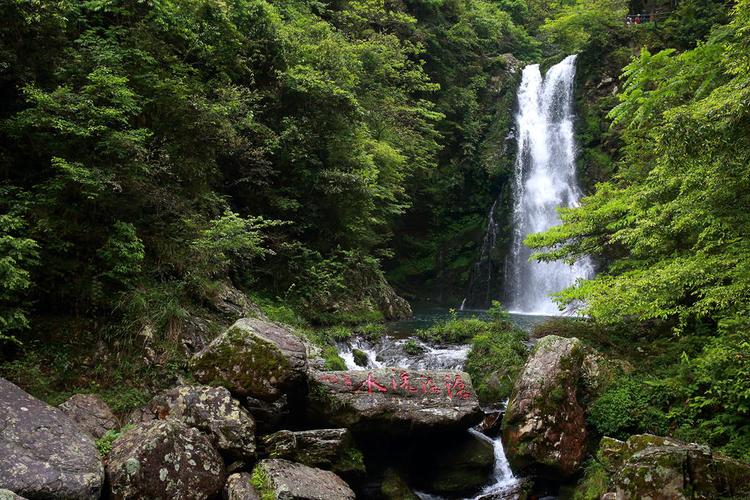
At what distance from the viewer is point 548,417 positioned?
6.38 metres

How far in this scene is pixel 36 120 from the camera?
18.8ft

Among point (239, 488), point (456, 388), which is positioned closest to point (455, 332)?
point (456, 388)

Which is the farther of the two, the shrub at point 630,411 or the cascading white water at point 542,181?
the cascading white water at point 542,181

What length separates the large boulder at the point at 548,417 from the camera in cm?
616

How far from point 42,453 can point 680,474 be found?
604 centimetres

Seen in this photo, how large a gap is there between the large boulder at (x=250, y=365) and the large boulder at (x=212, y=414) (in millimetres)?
236

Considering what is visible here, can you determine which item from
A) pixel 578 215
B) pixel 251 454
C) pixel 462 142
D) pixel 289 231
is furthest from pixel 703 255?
pixel 462 142

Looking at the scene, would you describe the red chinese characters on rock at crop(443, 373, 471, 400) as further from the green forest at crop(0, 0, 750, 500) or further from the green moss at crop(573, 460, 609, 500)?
the green moss at crop(573, 460, 609, 500)

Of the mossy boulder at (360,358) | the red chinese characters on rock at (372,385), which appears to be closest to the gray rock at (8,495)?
the red chinese characters on rock at (372,385)

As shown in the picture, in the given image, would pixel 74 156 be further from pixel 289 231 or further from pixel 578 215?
pixel 578 215

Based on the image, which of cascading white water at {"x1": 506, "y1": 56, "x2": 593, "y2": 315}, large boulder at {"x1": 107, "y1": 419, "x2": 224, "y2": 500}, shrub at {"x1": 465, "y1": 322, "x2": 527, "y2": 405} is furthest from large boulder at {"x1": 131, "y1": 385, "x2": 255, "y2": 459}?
cascading white water at {"x1": 506, "y1": 56, "x2": 593, "y2": 315}

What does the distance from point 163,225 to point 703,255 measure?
7.98m

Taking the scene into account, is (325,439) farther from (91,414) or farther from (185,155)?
(185,155)

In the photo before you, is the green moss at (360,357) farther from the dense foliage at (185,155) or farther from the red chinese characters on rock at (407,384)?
the red chinese characters on rock at (407,384)
